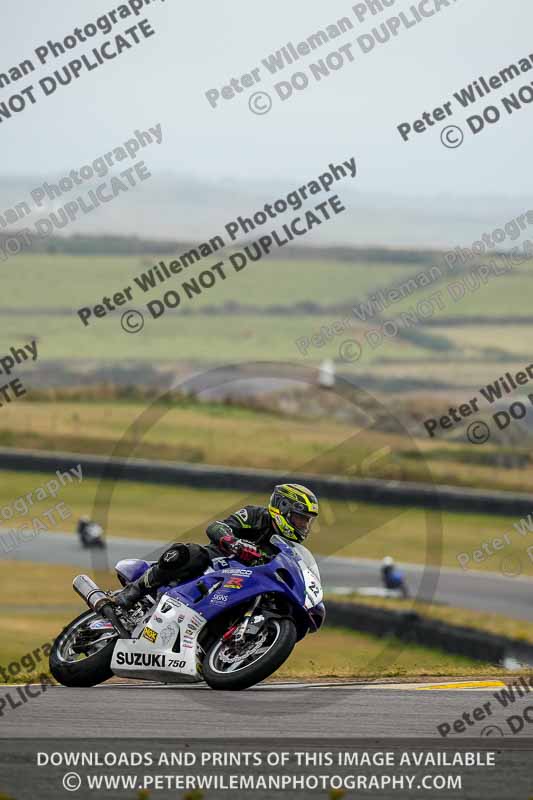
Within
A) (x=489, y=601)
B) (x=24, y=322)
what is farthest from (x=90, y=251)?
(x=489, y=601)

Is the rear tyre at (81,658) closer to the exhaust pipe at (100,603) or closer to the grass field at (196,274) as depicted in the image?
the exhaust pipe at (100,603)

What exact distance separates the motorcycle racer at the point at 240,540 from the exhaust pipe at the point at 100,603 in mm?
108

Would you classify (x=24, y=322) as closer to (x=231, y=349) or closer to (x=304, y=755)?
(x=231, y=349)

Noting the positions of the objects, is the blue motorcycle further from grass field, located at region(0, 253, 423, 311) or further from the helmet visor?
grass field, located at region(0, 253, 423, 311)

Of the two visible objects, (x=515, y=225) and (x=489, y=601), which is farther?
(x=515, y=225)

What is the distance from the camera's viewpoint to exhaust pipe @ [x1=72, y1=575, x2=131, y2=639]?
10672 millimetres

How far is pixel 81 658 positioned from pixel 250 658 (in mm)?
1562

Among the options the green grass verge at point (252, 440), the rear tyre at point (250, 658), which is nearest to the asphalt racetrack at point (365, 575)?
the green grass verge at point (252, 440)

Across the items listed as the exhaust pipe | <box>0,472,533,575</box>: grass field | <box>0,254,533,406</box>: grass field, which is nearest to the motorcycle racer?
the exhaust pipe

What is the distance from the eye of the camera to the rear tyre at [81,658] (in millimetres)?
10719

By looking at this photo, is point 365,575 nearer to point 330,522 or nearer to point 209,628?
point 330,522

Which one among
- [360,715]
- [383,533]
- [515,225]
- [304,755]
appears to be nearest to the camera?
[304,755]

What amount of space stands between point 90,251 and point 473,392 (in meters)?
35.3

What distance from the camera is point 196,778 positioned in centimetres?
776
